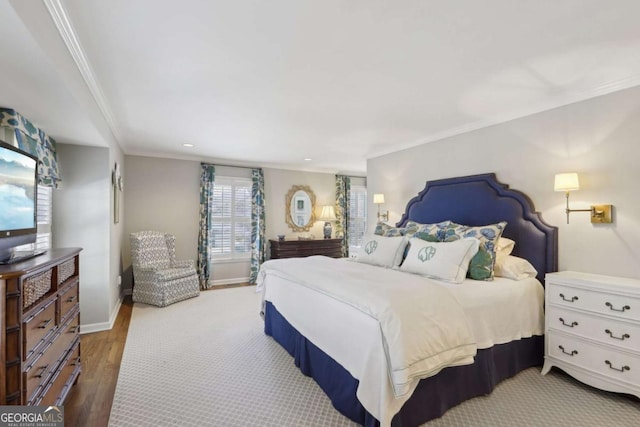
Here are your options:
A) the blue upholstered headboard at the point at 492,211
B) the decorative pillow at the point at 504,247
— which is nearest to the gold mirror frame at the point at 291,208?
the blue upholstered headboard at the point at 492,211

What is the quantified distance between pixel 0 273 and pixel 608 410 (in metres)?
3.68

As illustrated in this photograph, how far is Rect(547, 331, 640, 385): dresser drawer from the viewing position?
2.08 metres

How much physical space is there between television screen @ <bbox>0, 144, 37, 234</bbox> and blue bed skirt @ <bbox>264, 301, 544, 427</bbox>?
6.95 feet

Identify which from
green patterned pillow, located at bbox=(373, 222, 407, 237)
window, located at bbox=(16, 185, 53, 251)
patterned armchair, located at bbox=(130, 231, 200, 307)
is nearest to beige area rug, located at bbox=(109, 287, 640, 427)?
patterned armchair, located at bbox=(130, 231, 200, 307)

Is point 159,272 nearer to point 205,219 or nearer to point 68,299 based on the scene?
point 205,219

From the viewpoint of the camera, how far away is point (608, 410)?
2.08 m

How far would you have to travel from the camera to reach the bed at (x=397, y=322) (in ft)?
5.74

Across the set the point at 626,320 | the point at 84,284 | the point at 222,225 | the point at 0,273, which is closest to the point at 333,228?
the point at 222,225

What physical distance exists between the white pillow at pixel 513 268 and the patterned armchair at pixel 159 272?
4274 millimetres

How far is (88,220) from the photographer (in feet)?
11.3

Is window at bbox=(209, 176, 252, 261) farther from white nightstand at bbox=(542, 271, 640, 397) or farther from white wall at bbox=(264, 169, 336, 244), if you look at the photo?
white nightstand at bbox=(542, 271, 640, 397)

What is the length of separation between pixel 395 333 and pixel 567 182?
2.14 meters

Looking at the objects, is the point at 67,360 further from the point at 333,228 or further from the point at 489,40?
the point at 333,228

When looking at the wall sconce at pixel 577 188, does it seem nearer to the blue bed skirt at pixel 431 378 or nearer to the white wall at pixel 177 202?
Result: the blue bed skirt at pixel 431 378
